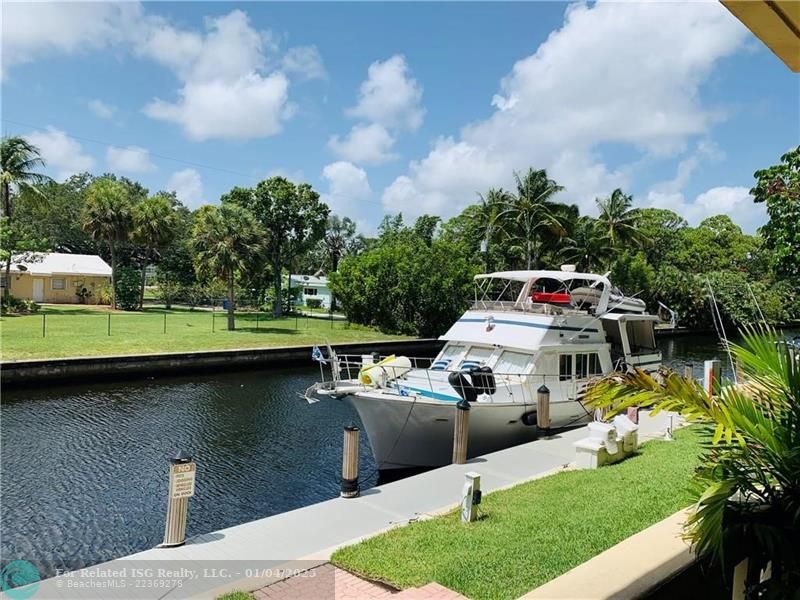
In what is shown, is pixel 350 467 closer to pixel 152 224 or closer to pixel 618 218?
pixel 152 224

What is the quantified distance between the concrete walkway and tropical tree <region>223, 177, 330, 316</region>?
124ft

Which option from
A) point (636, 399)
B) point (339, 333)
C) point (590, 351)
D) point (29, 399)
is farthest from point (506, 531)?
point (339, 333)

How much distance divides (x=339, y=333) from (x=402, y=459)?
958 inches

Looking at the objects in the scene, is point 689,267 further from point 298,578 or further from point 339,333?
point 298,578

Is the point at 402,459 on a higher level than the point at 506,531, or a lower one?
lower

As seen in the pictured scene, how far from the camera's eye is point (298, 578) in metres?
6.06

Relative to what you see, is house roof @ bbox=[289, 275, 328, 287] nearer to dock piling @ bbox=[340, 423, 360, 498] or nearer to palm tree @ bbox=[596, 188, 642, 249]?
palm tree @ bbox=[596, 188, 642, 249]

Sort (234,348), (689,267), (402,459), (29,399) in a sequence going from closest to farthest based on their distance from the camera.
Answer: (402,459)
(29,399)
(234,348)
(689,267)

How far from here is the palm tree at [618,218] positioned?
51812 mm

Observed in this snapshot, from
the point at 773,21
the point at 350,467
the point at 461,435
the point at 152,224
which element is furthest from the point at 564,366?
the point at 152,224

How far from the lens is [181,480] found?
7.24 meters

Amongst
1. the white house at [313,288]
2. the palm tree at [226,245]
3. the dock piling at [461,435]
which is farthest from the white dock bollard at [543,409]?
the white house at [313,288]

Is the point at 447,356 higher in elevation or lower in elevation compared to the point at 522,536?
higher

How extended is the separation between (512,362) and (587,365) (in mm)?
2735
